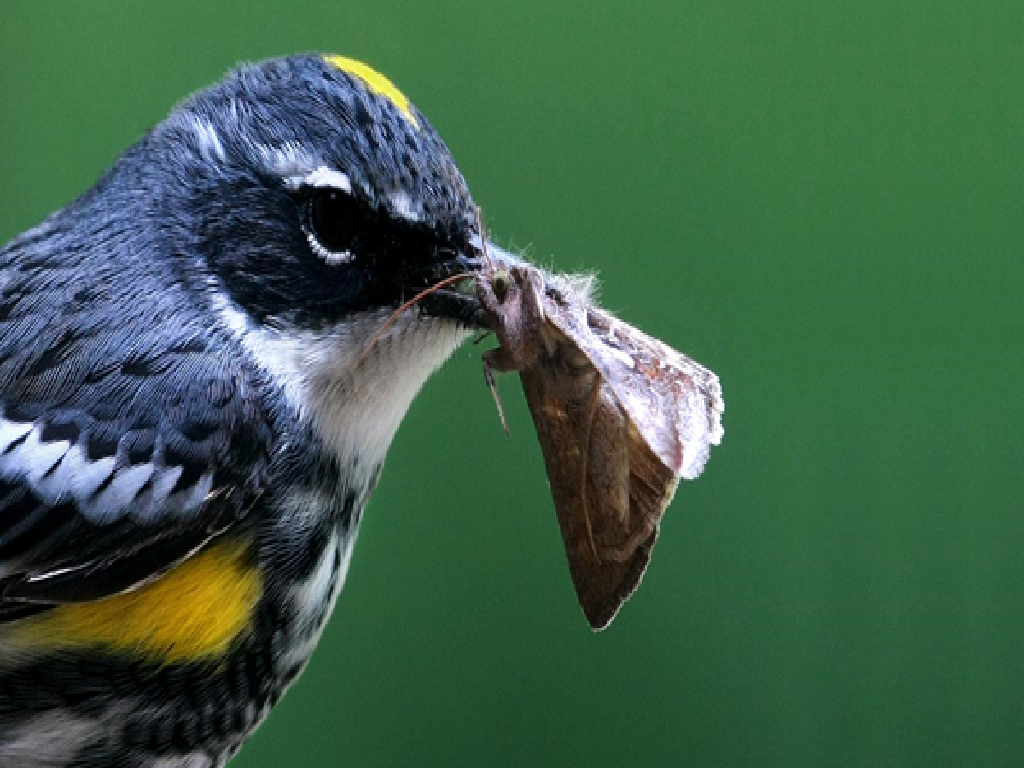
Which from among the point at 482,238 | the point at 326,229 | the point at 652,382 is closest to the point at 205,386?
the point at 326,229

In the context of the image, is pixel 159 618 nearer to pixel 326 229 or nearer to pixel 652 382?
A: pixel 326 229

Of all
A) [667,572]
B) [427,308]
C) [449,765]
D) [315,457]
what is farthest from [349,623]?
[427,308]

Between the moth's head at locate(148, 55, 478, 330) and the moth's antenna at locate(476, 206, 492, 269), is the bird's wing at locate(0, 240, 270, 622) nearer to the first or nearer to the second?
the moth's head at locate(148, 55, 478, 330)

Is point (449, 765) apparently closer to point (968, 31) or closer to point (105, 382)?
point (105, 382)

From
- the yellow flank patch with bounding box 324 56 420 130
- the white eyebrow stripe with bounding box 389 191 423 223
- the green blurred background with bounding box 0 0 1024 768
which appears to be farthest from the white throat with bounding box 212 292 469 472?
the green blurred background with bounding box 0 0 1024 768

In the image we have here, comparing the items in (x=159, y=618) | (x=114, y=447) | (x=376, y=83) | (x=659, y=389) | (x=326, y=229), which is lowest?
(x=159, y=618)
